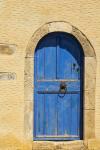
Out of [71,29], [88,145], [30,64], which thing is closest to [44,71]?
[30,64]

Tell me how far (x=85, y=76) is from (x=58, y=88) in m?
0.52

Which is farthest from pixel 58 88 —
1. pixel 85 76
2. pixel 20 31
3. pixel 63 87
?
pixel 20 31

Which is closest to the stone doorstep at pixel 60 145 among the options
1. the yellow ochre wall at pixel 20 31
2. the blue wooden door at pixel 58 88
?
the blue wooden door at pixel 58 88

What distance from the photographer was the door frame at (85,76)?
8.62 metres

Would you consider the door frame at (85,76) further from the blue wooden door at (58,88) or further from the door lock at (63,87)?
the door lock at (63,87)

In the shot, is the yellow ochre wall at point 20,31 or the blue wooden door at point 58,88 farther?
the blue wooden door at point 58,88

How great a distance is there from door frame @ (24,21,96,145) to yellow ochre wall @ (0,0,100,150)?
0.23 ft

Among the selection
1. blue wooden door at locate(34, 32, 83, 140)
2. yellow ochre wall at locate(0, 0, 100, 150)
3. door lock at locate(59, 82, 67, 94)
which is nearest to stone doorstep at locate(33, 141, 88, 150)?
blue wooden door at locate(34, 32, 83, 140)

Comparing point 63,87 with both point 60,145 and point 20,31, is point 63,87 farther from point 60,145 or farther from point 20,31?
point 20,31

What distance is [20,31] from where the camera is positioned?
8594 millimetres

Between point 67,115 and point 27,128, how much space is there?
2.48 feet

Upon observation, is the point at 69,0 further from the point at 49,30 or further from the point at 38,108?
the point at 38,108

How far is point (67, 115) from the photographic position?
8906 mm

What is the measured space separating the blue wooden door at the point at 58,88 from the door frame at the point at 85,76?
14cm
